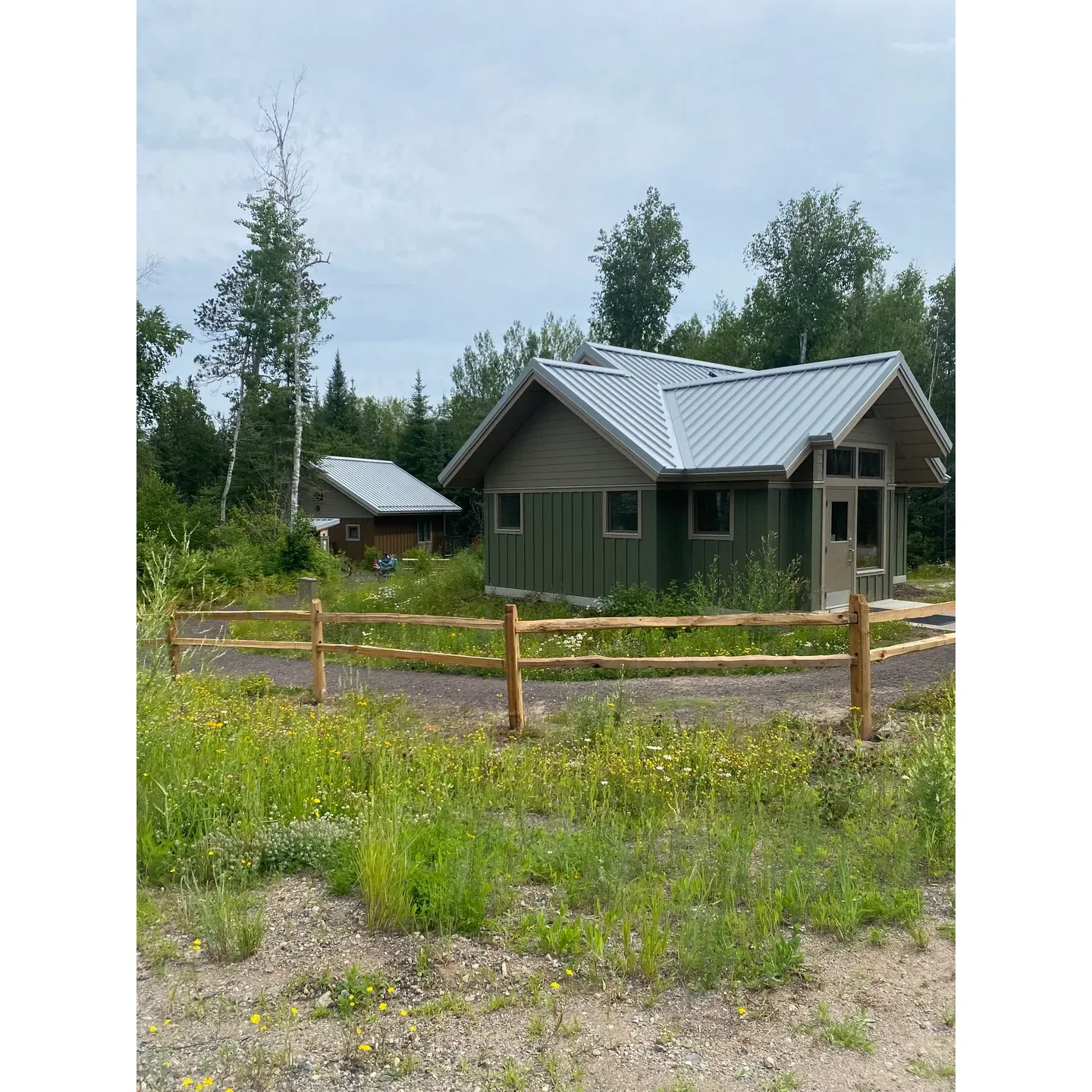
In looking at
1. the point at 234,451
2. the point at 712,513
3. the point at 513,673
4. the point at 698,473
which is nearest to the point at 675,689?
the point at 513,673

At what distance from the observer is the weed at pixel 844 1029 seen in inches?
104

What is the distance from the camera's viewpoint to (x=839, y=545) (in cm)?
1355

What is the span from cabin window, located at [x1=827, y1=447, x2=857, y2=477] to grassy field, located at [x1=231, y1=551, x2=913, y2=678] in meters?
2.62

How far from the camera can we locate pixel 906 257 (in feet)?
92.6

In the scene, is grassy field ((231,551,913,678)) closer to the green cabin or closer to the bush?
the green cabin

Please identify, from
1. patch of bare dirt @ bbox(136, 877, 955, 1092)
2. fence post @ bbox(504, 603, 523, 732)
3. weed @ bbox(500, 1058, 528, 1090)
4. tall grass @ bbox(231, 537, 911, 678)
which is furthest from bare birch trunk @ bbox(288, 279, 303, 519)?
weed @ bbox(500, 1058, 528, 1090)
